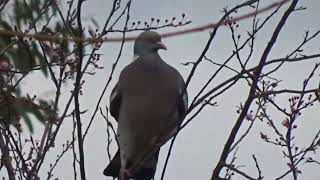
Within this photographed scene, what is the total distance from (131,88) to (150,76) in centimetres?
14

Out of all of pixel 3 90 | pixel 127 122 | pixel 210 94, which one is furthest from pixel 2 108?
pixel 210 94

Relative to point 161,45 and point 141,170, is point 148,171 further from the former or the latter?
point 161,45

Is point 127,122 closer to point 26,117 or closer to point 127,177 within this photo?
point 127,177

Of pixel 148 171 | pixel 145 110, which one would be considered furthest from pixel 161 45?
pixel 148 171

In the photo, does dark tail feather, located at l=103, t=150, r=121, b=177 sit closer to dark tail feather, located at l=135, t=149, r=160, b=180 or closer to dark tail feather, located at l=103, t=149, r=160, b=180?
dark tail feather, located at l=103, t=149, r=160, b=180

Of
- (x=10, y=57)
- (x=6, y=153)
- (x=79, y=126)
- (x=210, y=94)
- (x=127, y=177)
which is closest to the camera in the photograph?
(x=210, y=94)

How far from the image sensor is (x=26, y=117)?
3.88 meters

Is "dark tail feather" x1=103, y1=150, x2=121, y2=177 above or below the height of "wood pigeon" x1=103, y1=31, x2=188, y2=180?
below

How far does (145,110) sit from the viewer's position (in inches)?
130

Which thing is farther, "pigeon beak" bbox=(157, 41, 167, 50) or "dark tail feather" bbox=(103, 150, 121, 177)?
"pigeon beak" bbox=(157, 41, 167, 50)

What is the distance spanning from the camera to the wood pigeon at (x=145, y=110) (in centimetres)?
327

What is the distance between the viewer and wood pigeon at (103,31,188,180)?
10.7 ft

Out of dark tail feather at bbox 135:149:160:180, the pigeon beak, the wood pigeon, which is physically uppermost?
the pigeon beak

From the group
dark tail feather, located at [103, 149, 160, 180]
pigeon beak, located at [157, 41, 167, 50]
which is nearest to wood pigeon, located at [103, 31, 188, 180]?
dark tail feather, located at [103, 149, 160, 180]
